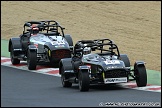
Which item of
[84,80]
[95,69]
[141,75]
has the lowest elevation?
[84,80]

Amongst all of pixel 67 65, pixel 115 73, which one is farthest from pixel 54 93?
pixel 67 65

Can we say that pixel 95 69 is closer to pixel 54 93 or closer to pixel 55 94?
pixel 54 93

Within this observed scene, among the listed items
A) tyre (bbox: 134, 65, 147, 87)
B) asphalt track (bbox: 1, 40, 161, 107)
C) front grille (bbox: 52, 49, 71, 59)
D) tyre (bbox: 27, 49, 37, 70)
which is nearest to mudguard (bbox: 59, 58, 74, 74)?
asphalt track (bbox: 1, 40, 161, 107)

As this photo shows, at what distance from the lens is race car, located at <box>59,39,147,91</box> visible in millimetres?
22703

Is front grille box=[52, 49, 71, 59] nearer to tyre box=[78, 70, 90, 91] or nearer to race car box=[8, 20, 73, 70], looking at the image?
race car box=[8, 20, 73, 70]

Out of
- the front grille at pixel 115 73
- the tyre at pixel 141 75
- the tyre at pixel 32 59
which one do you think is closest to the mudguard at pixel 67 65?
the front grille at pixel 115 73

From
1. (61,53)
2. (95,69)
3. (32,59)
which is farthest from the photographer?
(61,53)

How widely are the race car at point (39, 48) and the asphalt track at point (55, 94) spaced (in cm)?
122

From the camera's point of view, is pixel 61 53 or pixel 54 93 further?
pixel 61 53

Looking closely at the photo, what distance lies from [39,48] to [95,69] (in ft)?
20.6

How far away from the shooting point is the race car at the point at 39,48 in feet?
92.7

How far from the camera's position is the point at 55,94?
22.3 metres

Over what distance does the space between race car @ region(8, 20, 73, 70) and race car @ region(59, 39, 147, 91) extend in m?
3.65

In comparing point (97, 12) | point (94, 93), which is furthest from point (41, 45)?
point (97, 12)
